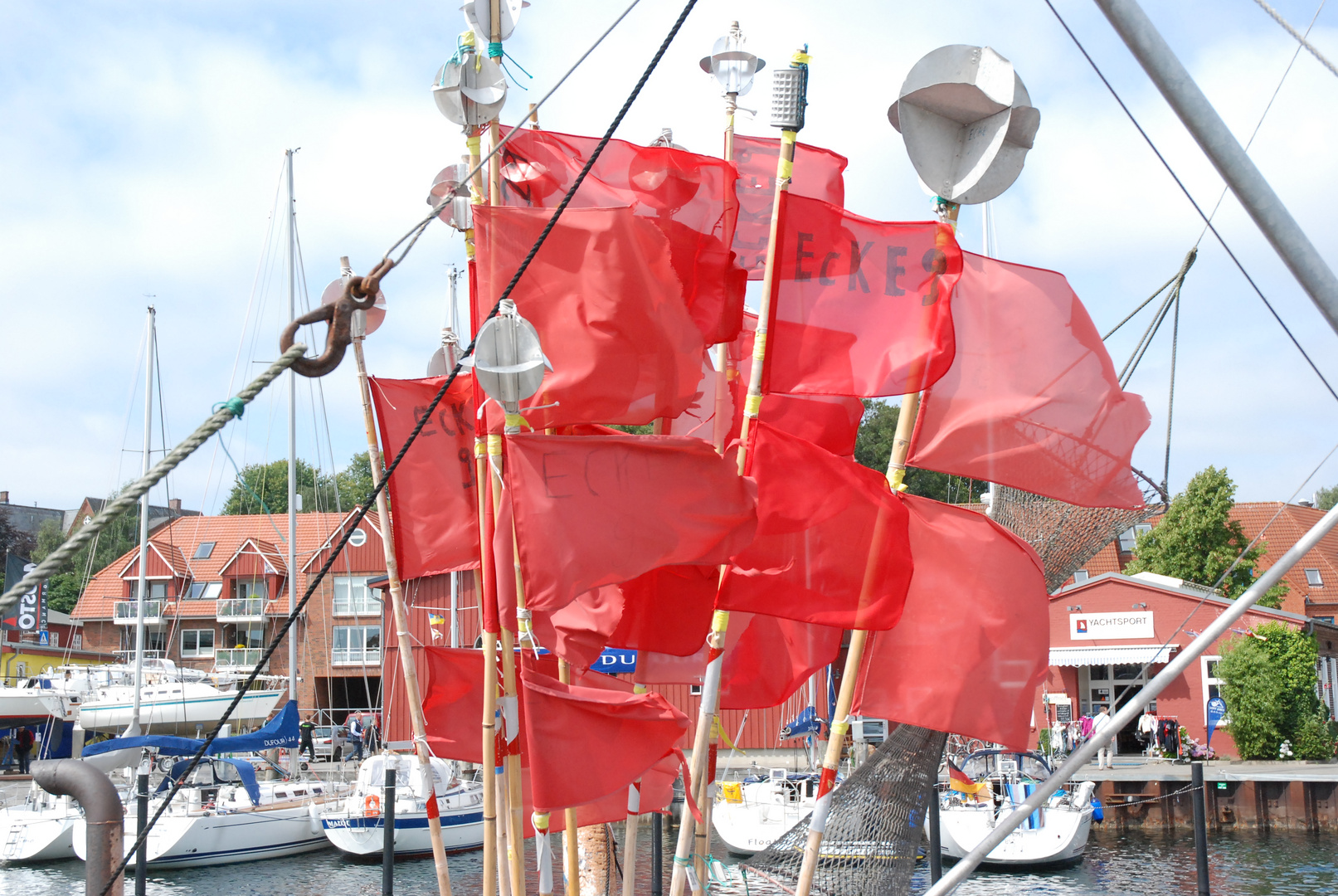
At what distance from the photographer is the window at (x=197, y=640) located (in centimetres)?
5619

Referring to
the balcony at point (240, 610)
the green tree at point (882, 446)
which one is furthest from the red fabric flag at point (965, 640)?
the green tree at point (882, 446)

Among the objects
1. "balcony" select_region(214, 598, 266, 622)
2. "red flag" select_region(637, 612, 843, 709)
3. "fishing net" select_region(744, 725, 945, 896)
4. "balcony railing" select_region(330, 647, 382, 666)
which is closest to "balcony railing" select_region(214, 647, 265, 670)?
"balcony" select_region(214, 598, 266, 622)

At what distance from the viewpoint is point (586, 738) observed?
19.4 feet

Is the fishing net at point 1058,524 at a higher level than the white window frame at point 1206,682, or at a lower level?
higher

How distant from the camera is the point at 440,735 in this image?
24.9 ft

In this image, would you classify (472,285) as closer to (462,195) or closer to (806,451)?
(462,195)

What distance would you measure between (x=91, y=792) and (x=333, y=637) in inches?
1784

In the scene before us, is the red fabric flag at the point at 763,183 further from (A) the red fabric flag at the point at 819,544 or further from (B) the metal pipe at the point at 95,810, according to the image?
(B) the metal pipe at the point at 95,810

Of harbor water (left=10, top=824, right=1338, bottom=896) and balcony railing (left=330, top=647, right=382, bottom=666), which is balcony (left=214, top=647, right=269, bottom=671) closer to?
balcony railing (left=330, top=647, right=382, bottom=666)

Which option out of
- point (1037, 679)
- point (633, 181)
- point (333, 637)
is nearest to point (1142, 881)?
point (1037, 679)

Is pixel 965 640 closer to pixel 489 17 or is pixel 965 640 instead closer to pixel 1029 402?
pixel 1029 402

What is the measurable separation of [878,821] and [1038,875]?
17505 mm

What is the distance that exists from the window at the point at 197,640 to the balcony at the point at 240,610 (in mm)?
2173

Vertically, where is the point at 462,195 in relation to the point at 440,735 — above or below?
above
